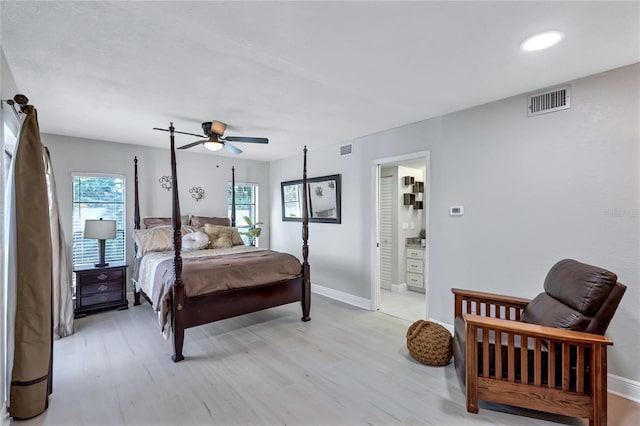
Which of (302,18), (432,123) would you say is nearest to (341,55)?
(302,18)

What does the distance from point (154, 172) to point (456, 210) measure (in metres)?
4.62

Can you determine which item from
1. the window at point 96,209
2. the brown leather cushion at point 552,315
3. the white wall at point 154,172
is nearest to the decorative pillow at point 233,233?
the white wall at point 154,172

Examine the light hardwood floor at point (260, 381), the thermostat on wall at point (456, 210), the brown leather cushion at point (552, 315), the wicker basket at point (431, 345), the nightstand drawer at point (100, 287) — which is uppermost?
the thermostat on wall at point (456, 210)

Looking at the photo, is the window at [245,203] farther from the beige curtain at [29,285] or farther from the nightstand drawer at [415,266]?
the beige curtain at [29,285]

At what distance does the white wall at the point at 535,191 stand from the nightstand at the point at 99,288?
158 inches

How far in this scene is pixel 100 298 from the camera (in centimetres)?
416

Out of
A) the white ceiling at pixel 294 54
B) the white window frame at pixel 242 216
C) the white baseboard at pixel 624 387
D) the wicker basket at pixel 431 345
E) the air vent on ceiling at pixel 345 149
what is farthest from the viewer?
the white window frame at pixel 242 216

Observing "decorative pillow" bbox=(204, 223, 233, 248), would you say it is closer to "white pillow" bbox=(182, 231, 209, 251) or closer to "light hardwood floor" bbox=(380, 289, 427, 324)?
"white pillow" bbox=(182, 231, 209, 251)

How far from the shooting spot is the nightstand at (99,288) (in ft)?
13.2

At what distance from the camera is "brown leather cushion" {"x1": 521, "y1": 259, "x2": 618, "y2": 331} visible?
1.90 metres

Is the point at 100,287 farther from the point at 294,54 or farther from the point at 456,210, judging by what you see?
the point at 456,210

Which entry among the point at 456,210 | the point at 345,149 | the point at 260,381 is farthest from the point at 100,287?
the point at 456,210

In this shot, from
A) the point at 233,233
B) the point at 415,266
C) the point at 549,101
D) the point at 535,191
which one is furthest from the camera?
the point at 415,266

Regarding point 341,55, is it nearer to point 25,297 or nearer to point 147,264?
point 25,297
